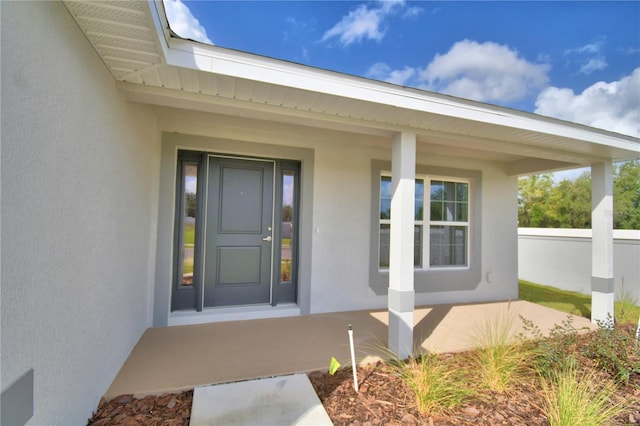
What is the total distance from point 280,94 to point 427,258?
400 cm

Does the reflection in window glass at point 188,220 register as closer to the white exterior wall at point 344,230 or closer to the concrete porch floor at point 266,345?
the concrete porch floor at point 266,345

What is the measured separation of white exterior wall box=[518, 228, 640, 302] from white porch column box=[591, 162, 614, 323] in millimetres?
2707

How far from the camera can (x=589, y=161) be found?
4332 millimetres

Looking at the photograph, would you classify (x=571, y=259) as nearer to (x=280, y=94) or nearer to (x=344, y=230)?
(x=344, y=230)

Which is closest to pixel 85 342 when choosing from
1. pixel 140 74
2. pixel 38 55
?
pixel 38 55

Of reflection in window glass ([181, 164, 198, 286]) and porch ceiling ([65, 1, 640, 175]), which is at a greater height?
porch ceiling ([65, 1, 640, 175])

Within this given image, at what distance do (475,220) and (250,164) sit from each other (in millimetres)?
4277

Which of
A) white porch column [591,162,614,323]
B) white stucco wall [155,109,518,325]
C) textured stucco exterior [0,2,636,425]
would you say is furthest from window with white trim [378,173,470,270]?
white porch column [591,162,614,323]

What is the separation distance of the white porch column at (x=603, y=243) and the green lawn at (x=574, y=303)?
0.49 m

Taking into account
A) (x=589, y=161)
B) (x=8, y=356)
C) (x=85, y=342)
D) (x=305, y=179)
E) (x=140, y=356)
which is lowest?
(x=140, y=356)

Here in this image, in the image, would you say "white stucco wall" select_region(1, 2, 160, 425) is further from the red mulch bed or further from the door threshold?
the door threshold

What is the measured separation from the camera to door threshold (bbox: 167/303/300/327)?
12.3ft

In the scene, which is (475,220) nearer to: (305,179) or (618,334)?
(618,334)

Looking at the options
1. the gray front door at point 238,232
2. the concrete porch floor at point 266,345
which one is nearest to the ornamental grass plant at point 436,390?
the concrete porch floor at point 266,345
